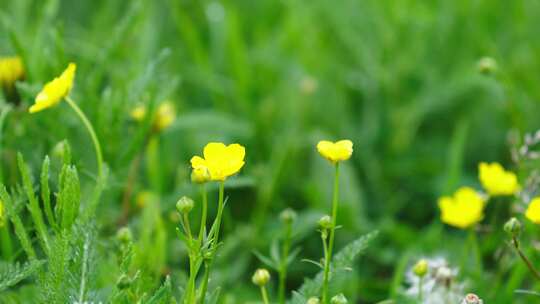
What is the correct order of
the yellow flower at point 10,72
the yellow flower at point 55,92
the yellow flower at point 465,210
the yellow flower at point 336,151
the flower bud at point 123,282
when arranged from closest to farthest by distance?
the flower bud at point 123,282, the yellow flower at point 336,151, the yellow flower at point 55,92, the yellow flower at point 465,210, the yellow flower at point 10,72

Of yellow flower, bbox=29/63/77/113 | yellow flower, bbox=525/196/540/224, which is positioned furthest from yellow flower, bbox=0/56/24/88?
yellow flower, bbox=525/196/540/224

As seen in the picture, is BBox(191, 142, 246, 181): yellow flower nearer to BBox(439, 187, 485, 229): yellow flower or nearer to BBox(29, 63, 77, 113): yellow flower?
→ BBox(29, 63, 77, 113): yellow flower

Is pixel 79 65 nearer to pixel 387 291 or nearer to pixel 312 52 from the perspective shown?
pixel 312 52

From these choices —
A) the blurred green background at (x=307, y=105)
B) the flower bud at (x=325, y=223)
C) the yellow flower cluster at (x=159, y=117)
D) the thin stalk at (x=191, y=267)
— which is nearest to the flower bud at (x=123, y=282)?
the thin stalk at (x=191, y=267)

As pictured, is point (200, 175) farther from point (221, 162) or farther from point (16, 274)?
point (16, 274)

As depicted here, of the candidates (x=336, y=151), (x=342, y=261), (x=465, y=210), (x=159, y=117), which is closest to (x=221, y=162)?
(x=336, y=151)

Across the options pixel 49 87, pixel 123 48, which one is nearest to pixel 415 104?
pixel 123 48

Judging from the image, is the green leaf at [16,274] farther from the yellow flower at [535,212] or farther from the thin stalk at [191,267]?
the yellow flower at [535,212]
